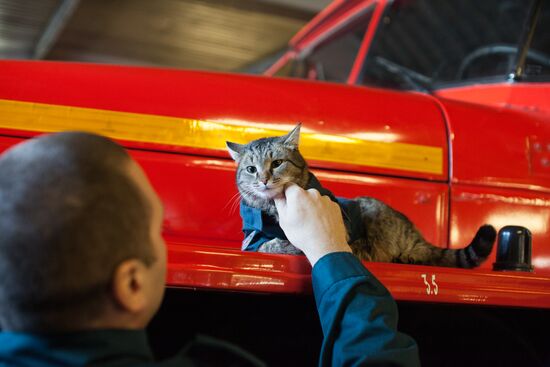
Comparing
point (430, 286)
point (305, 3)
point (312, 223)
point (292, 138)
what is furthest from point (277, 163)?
point (305, 3)

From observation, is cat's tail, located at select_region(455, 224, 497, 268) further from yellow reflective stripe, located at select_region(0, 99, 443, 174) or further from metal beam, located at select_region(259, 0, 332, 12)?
metal beam, located at select_region(259, 0, 332, 12)

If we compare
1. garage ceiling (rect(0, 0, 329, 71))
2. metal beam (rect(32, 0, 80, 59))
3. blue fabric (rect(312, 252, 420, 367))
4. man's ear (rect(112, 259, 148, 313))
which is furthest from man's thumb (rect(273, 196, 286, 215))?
metal beam (rect(32, 0, 80, 59))

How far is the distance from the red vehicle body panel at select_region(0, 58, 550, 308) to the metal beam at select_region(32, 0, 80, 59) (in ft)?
21.1

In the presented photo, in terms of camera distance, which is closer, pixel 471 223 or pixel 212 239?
pixel 212 239

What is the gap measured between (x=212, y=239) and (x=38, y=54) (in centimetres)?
912

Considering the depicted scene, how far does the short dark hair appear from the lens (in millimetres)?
665

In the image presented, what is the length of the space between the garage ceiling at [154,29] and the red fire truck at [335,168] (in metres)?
6.23

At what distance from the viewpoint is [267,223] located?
1.39 metres

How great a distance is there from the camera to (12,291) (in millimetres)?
680

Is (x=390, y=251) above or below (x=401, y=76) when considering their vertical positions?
below

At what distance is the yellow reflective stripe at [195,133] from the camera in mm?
1535

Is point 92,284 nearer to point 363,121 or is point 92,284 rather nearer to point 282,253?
point 282,253

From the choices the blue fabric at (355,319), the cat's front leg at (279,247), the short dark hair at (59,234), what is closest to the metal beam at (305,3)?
the cat's front leg at (279,247)

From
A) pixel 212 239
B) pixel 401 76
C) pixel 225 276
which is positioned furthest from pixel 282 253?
pixel 401 76
